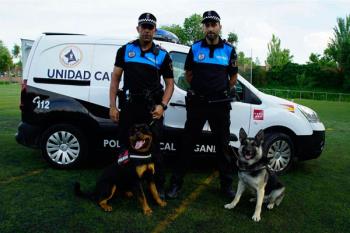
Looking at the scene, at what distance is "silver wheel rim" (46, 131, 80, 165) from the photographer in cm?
550

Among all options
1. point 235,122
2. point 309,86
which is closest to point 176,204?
point 235,122

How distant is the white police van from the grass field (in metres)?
0.47

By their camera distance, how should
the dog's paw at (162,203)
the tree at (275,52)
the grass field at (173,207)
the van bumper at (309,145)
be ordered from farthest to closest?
1. the tree at (275,52)
2. the van bumper at (309,145)
3. the dog's paw at (162,203)
4. the grass field at (173,207)

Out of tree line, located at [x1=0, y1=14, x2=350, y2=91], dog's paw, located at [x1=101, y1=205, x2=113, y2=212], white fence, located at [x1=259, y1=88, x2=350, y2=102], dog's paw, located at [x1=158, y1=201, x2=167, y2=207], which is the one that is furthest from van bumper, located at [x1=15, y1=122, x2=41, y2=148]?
white fence, located at [x1=259, y1=88, x2=350, y2=102]

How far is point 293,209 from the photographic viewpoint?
431 cm

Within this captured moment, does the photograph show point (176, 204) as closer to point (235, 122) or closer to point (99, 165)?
point (235, 122)

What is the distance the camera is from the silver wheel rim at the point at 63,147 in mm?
5504

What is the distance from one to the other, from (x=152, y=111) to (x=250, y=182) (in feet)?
4.51

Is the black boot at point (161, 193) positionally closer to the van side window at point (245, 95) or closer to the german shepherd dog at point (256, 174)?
the german shepherd dog at point (256, 174)

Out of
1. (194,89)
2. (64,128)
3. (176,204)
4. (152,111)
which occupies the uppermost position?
(194,89)

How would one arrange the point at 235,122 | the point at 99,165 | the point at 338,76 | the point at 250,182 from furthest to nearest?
the point at 338,76 → the point at 99,165 → the point at 235,122 → the point at 250,182

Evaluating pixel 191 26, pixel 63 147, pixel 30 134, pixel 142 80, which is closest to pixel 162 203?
pixel 142 80

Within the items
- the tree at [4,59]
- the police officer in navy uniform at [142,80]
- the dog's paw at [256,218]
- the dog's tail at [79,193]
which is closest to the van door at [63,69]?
the police officer in navy uniform at [142,80]

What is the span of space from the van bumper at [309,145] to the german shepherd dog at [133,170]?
2.73 meters
